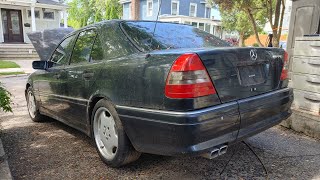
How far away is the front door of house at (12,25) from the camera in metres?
21.1

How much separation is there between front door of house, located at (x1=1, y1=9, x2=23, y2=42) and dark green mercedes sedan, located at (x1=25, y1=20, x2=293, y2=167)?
67.2 ft

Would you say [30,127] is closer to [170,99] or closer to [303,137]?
[170,99]

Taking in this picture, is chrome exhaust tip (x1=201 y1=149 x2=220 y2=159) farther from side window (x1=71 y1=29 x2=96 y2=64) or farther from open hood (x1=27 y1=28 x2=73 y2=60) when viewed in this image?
open hood (x1=27 y1=28 x2=73 y2=60)

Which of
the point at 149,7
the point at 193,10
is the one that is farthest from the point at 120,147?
the point at 193,10

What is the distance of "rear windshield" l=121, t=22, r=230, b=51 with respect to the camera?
9.72ft

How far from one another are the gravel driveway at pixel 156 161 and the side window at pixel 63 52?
1104 millimetres

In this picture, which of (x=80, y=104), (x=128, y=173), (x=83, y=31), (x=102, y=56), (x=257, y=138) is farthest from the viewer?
(x=257, y=138)

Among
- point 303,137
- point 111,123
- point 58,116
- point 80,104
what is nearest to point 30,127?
point 58,116

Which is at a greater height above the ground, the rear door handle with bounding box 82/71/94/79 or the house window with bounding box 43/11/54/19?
the house window with bounding box 43/11/54/19

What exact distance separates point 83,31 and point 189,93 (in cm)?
209

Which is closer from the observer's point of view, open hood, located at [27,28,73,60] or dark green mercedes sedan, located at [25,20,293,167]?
dark green mercedes sedan, located at [25,20,293,167]

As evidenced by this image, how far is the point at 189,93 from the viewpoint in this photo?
2.24m

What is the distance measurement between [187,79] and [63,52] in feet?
8.32

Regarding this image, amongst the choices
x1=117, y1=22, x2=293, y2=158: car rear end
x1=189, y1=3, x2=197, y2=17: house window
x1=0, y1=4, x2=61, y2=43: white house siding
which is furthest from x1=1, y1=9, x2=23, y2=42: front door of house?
x1=117, y1=22, x2=293, y2=158: car rear end
